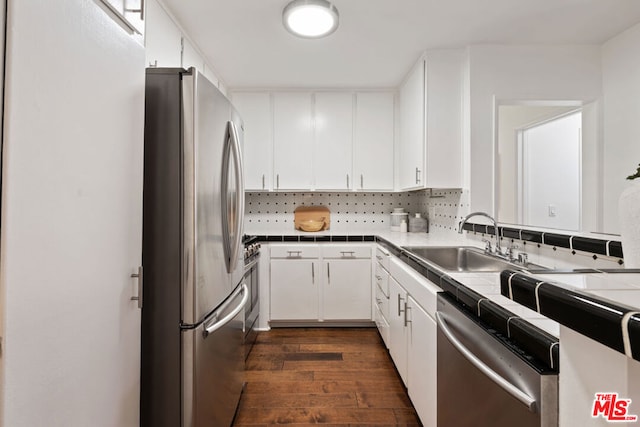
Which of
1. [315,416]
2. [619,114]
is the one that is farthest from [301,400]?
[619,114]

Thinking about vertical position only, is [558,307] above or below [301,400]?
above

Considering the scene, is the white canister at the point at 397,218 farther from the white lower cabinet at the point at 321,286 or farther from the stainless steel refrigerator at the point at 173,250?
the stainless steel refrigerator at the point at 173,250

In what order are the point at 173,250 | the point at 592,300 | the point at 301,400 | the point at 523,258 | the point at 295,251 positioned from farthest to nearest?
1. the point at 295,251
2. the point at 301,400
3. the point at 523,258
4. the point at 173,250
5. the point at 592,300

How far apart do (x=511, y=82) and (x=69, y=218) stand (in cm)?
279

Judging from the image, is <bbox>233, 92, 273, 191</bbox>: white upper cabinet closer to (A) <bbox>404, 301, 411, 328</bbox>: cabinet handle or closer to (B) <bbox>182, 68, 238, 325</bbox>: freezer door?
(B) <bbox>182, 68, 238, 325</bbox>: freezer door

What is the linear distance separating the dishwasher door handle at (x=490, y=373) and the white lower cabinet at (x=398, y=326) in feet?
2.40

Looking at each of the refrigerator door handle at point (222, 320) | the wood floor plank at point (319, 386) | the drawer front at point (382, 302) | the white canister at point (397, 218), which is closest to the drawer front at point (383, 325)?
the drawer front at point (382, 302)

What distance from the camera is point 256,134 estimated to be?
10.8 ft

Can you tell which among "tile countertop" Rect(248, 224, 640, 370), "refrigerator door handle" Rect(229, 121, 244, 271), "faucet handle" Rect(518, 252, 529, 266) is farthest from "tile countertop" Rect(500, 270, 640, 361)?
"refrigerator door handle" Rect(229, 121, 244, 271)

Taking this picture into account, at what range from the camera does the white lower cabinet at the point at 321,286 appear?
301cm

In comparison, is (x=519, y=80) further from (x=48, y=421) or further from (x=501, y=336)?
(x=48, y=421)

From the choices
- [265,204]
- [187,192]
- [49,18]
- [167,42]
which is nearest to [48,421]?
[187,192]

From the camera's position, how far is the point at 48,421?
674mm

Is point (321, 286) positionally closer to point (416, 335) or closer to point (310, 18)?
point (416, 335)
